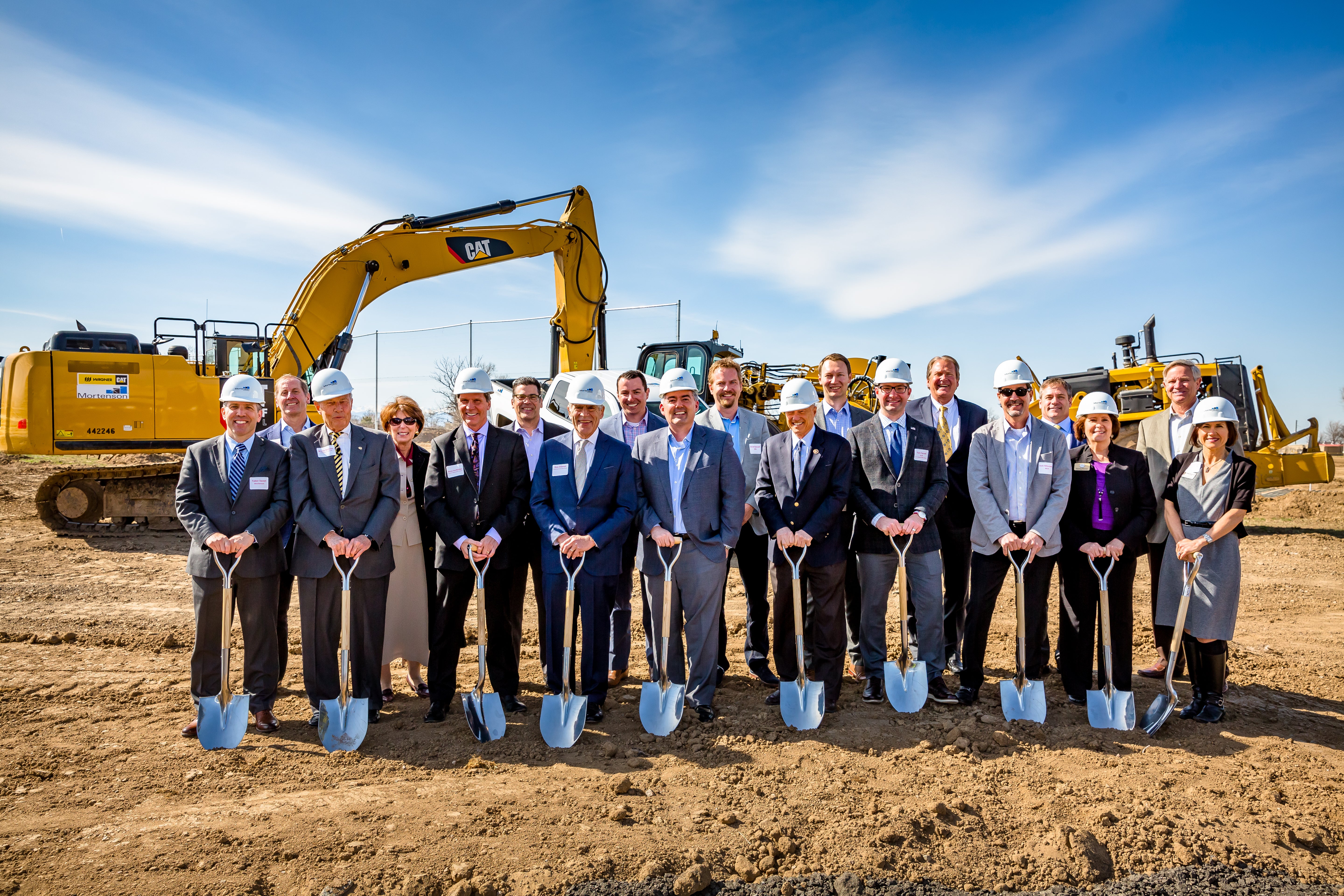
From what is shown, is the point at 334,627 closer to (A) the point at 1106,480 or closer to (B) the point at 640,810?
(B) the point at 640,810

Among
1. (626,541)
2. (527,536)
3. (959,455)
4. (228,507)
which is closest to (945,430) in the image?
(959,455)

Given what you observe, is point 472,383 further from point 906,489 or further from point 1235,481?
point 1235,481

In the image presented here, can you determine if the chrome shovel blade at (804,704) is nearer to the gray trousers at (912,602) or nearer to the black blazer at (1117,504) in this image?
the gray trousers at (912,602)

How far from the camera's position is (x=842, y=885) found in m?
3.04

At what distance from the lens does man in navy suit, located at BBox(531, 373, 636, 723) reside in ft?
15.0

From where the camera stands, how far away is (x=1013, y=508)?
4.80 metres

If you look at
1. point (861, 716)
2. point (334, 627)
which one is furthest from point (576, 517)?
point (861, 716)

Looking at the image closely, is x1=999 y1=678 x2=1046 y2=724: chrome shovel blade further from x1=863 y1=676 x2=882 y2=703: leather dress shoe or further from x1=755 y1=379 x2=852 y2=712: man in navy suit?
x1=755 y1=379 x2=852 y2=712: man in navy suit

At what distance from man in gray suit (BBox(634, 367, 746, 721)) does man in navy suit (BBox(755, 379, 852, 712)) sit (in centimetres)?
31

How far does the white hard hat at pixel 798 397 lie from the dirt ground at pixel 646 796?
1.92 meters

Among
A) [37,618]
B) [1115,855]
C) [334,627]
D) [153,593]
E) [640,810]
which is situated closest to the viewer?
[1115,855]

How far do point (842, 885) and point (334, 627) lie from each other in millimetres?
3130

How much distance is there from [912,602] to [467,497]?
296 cm

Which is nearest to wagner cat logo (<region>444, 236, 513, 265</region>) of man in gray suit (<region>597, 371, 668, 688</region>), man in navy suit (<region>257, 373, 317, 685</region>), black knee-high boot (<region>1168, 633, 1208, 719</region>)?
man in navy suit (<region>257, 373, 317, 685</region>)
